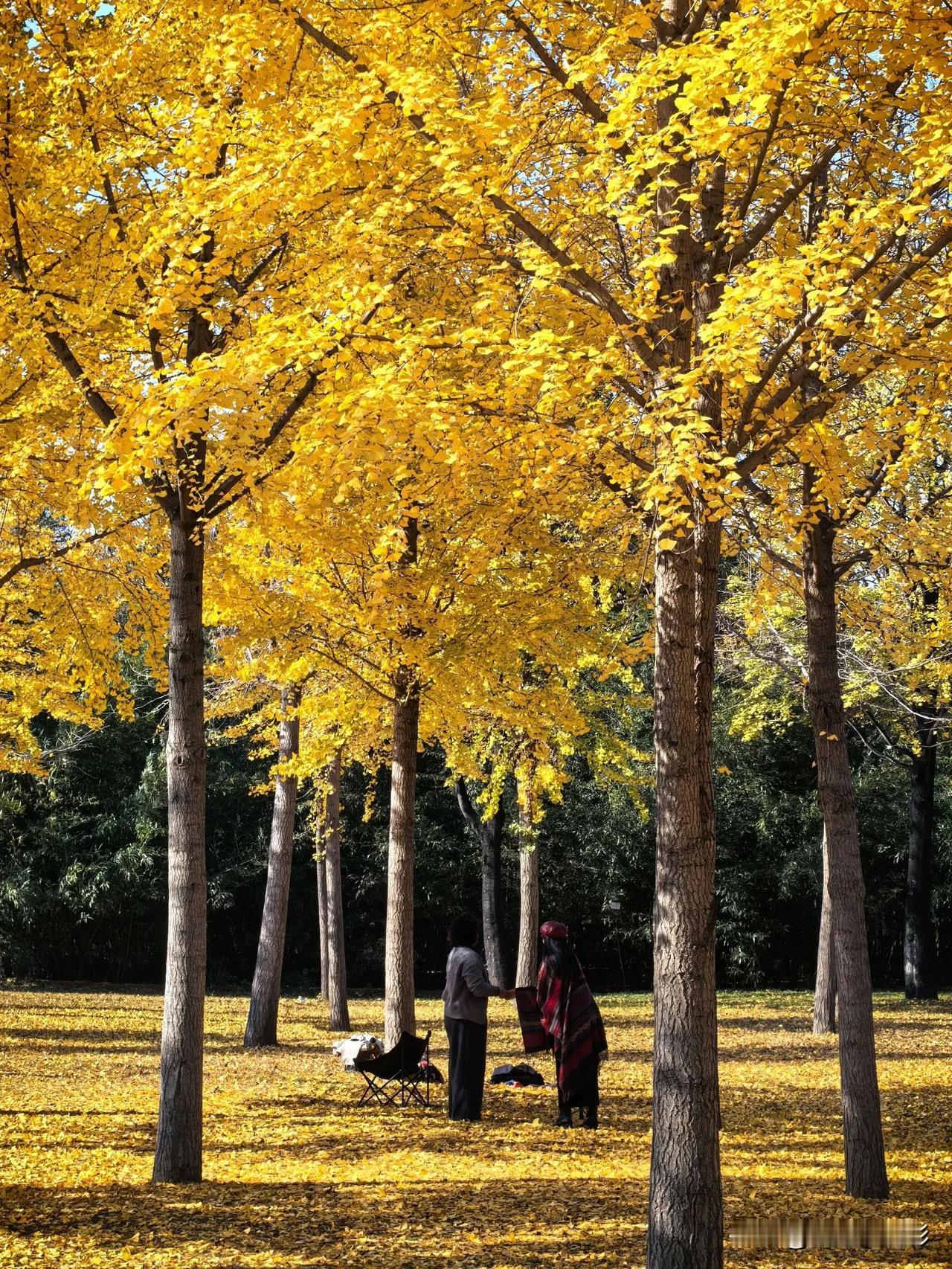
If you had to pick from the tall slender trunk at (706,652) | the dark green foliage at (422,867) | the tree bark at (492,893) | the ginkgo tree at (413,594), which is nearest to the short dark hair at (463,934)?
the ginkgo tree at (413,594)

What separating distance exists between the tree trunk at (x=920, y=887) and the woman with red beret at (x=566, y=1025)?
13401mm

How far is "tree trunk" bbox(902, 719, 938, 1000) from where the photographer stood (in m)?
21.7

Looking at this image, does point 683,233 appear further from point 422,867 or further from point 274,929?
point 422,867

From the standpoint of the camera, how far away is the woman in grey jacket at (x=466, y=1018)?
31.7ft

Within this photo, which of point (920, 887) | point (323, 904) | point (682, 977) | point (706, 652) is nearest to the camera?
point (682, 977)

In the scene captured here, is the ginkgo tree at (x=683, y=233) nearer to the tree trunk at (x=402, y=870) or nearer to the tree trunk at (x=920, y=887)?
the tree trunk at (x=402, y=870)

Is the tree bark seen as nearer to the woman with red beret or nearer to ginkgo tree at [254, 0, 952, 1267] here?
the woman with red beret

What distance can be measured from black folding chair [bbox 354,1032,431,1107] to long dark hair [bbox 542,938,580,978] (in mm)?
1240

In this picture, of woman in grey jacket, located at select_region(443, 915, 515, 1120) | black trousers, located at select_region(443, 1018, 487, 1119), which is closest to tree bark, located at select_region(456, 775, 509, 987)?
woman in grey jacket, located at select_region(443, 915, 515, 1120)

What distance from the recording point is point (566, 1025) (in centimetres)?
986

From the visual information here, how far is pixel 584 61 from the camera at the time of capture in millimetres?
5023

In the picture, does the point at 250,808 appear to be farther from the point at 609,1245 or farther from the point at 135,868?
the point at 609,1245

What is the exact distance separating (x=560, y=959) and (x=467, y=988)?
2.60ft

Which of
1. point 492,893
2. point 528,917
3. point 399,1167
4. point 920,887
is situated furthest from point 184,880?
point 920,887
